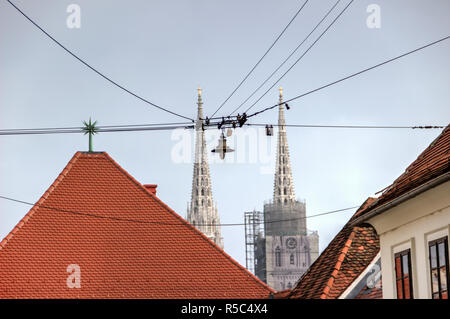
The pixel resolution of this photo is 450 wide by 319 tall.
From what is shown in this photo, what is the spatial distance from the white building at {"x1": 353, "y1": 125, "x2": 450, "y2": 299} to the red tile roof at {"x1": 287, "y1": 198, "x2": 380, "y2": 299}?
3433 millimetres

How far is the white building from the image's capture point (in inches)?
579

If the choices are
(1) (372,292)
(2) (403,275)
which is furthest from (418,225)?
(1) (372,292)

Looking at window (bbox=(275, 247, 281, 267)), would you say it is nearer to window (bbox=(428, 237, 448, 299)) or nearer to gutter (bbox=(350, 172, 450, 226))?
gutter (bbox=(350, 172, 450, 226))

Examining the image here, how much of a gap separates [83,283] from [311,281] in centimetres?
1069

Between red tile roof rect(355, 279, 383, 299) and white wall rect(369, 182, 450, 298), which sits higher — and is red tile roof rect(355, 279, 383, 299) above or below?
below

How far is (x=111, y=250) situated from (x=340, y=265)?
12.1 m

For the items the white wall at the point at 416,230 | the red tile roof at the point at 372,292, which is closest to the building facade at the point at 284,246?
the red tile roof at the point at 372,292

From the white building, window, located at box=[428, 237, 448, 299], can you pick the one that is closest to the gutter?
the white building

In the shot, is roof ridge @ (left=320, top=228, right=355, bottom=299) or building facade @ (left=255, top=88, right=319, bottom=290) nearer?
roof ridge @ (left=320, top=228, right=355, bottom=299)

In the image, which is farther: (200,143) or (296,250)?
(200,143)

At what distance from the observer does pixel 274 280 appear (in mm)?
159375

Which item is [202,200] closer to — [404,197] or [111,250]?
[111,250]

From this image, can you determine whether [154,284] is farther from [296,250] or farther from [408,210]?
[296,250]
